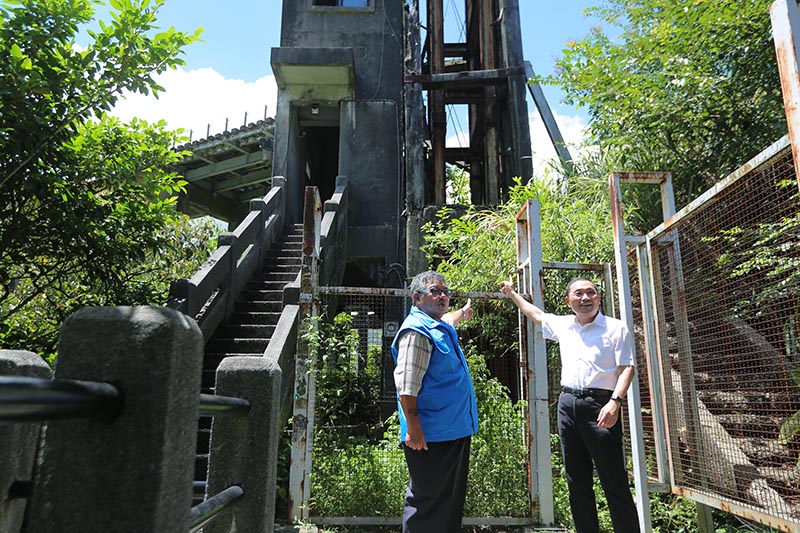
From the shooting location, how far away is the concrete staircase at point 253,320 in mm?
6059

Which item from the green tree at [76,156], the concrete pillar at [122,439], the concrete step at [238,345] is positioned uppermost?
the green tree at [76,156]

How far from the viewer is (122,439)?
95 centimetres

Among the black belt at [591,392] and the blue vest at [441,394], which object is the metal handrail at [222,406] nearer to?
the blue vest at [441,394]

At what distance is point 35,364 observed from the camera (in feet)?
5.63

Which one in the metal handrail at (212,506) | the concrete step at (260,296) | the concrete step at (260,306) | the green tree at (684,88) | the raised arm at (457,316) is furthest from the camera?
the concrete step at (260,296)

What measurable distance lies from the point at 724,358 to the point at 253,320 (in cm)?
591

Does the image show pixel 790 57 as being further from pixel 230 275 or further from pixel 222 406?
pixel 230 275

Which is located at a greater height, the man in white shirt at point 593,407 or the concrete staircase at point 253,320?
the concrete staircase at point 253,320

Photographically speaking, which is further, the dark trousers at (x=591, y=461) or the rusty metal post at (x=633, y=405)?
the rusty metal post at (x=633, y=405)

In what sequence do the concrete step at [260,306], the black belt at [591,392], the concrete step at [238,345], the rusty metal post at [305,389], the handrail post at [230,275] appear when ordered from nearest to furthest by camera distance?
the black belt at [591,392]
the rusty metal post at [305,389]
the concrete step at [238,345]
the handrail post at [230,275]
the concrete step at [260,306]

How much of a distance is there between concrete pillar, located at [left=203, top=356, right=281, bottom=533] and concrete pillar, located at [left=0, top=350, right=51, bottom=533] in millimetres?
544

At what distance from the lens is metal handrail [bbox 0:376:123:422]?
0.75 m

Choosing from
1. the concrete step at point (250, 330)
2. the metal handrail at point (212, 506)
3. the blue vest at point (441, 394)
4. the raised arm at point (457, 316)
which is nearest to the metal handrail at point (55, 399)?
the metal handrail at point (212, 506)

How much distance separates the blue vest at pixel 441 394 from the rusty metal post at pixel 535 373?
1358 mm
